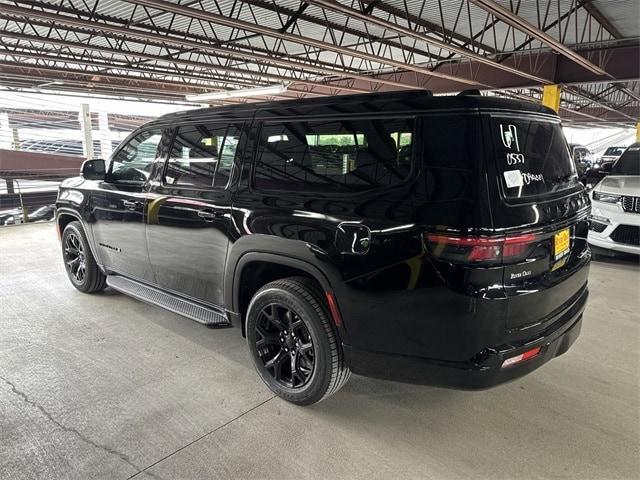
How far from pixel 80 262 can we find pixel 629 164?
23.5 feet

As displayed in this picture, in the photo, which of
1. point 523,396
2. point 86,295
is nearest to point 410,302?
point 523,396

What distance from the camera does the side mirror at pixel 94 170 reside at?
3.79 meters

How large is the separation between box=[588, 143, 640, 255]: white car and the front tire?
440 centimetres

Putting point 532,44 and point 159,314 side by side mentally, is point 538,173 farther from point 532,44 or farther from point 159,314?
point 532,44

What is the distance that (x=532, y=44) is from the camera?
36.5 feet

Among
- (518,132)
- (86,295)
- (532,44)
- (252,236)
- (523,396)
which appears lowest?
(523,396)

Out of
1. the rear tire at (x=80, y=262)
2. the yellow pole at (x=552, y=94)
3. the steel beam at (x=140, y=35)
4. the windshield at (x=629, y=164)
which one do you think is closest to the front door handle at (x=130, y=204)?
the rear tire at (x=80, y=262)

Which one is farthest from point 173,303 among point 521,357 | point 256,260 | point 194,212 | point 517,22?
point 517,22

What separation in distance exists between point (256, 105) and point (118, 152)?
1.69m

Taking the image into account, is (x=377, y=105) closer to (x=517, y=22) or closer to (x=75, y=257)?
(x=75, y=257)

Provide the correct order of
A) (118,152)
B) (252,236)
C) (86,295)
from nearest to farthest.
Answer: (252,236)
(118,152)
(86,295)

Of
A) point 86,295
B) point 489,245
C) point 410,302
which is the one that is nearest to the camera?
point 489,245

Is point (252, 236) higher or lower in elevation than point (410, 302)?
higher

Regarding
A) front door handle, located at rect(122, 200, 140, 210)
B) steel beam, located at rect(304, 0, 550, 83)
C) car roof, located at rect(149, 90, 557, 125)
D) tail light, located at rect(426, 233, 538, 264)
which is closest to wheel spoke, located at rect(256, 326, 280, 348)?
tail light, located at rect(426, 233, 538, 264)
